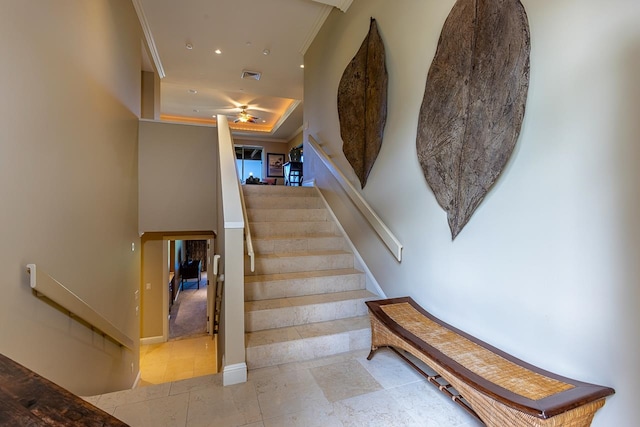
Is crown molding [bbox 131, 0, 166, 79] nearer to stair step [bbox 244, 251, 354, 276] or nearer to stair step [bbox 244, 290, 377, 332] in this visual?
stair step [bbox 244, 251, 354, 276]

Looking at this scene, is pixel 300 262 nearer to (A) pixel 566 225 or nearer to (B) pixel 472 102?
(B) pixel 472 102

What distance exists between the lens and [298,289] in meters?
2.80

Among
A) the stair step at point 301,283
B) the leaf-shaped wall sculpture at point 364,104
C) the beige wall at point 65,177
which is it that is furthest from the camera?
the leaf-shaped wall sculpture at point 364,104

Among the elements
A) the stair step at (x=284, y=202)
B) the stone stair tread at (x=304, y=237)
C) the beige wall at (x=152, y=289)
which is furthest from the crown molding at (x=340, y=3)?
the beige wall at (x=152, y=289)

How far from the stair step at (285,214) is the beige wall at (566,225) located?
1907 millimetres

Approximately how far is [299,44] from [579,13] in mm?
4170

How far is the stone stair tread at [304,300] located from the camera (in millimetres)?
2506

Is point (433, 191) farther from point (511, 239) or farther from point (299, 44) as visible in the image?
point (299, 44)

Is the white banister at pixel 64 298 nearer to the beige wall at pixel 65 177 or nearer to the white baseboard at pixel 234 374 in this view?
the beige wall at pixel 65 177

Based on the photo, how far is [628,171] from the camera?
1.19 m

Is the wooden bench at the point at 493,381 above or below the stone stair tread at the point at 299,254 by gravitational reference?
below

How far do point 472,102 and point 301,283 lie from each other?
205 centimetres

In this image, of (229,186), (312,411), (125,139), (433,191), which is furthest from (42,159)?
(433,191)

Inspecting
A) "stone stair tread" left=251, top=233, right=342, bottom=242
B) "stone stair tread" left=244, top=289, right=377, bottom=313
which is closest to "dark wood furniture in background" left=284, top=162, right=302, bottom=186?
"stone stair tread" left=251, top=233, right=342, bottom=242
